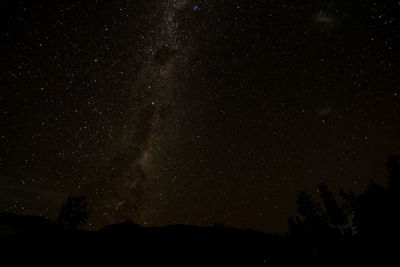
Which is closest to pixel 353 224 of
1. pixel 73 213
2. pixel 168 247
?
pixel 168 247

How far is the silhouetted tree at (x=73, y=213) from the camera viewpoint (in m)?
38.7

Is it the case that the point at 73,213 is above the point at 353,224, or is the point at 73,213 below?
above

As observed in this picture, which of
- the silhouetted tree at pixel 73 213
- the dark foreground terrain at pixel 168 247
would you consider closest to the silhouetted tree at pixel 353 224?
the dark foreground terrain at pixel 168 247

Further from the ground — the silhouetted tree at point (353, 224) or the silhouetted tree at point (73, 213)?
the silhouetted tree at point (73, 213)

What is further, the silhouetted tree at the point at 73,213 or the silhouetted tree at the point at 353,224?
the silhouetted tree at the point at 73,213

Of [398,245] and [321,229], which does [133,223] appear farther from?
[398,245]

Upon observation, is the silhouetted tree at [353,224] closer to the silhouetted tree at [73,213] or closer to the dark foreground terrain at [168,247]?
the dark foreground terrain at [168,247]

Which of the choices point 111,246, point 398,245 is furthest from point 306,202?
point 111,246

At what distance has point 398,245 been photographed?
17.6 meters

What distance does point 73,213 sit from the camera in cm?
3972

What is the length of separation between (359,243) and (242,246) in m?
12.7

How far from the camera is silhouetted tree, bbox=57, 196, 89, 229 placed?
38656 millimetres

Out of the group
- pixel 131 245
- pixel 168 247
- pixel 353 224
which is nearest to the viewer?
pixel 131 245

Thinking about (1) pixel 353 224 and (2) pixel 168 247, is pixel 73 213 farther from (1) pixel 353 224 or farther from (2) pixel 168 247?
(1) pixel 353 224
